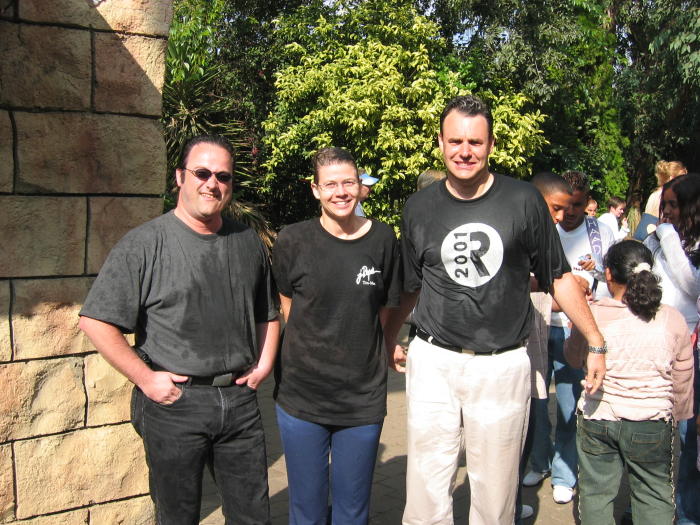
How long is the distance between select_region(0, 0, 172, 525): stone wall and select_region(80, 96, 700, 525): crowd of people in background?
0.76 metres

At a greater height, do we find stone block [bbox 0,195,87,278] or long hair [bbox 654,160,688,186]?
long hair [bbox 654,160,688,186]

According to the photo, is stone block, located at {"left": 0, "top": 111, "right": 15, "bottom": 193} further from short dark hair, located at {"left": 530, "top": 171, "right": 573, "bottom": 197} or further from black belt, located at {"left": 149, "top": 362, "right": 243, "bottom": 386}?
short dark hair, located at {"left": 530, "top": 171, "right": 573, "bottom": 197}

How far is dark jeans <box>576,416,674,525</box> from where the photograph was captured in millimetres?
3545

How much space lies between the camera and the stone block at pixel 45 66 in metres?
3.42

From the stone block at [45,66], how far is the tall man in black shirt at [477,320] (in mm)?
1737

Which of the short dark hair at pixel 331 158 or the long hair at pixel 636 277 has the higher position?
the short dark hair at pixel 331 158

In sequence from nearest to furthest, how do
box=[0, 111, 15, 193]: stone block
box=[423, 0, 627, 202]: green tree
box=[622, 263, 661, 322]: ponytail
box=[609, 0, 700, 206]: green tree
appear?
box=[0, 111, 15, 193]: stone block → box=[622, 263, 661, 322]: ponytail → box=[423, 0, 627, 202]: green tree → box=[609, 0, 700, 206]: green tree

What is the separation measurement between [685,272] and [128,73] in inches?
122

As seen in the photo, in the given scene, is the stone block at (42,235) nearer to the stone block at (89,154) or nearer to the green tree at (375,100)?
the stone block at (89,154)

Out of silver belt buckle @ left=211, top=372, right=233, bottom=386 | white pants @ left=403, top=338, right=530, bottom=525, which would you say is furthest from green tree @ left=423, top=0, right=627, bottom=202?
silver belt buckle @ left=211, top=372, right=233, bottom=386

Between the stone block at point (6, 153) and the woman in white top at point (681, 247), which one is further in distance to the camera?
the woman in white top at point (681, 247)

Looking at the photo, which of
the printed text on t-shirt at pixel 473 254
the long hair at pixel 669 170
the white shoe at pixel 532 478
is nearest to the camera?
the printed text on t-shirt at pixel 473 254

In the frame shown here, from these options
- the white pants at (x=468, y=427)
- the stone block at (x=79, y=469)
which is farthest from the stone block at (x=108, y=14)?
the white pants at (x=468, y=427)

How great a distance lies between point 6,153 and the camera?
3412mm
